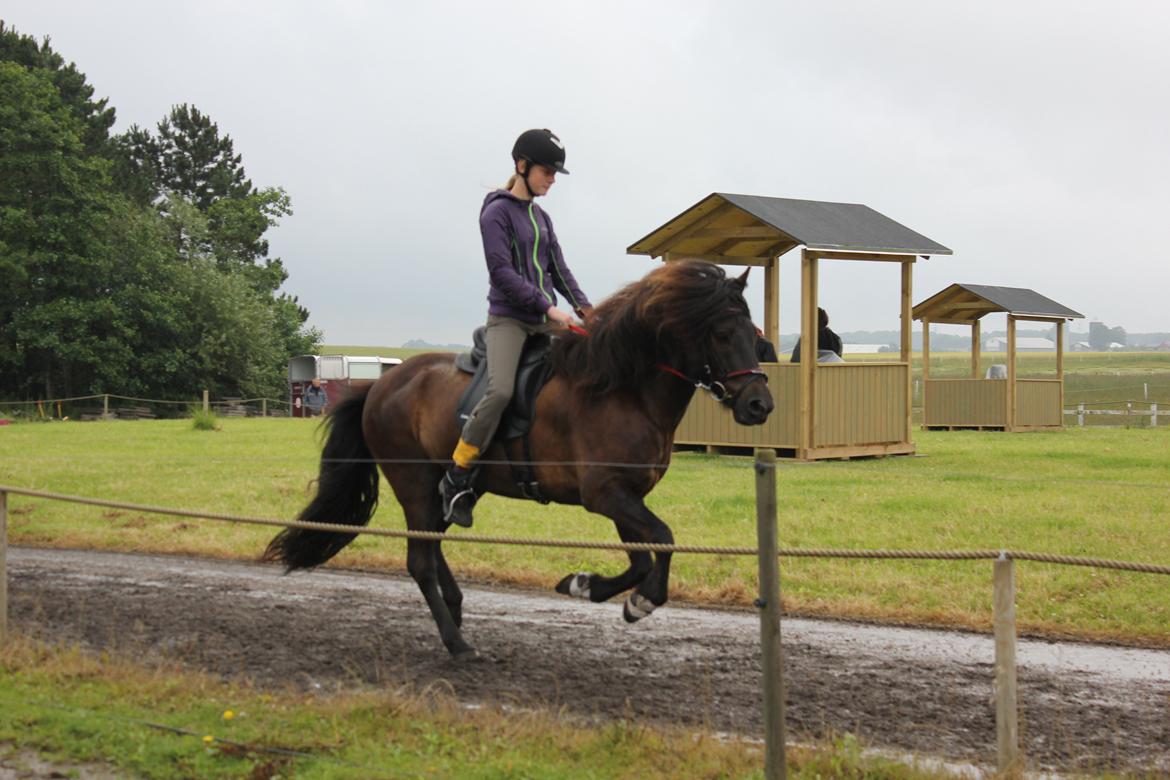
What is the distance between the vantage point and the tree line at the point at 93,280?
45562 millimetres

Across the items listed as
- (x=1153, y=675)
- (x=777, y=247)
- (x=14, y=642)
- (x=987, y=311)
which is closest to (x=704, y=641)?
(x=1153, y=675)

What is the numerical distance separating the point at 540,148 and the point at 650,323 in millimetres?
1267

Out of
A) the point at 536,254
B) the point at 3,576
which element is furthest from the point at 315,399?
the point at 536,254

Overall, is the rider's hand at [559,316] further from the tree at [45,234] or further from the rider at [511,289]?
the tree at [45,234]

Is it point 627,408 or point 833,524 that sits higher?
point 627,408

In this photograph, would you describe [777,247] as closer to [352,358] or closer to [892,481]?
[892,481]

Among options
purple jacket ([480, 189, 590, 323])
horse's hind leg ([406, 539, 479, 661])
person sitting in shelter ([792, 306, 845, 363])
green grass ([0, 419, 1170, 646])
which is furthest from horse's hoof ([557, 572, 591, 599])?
person sitting in shelter ([792, 306, 845, 363])

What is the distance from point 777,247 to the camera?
749 inches

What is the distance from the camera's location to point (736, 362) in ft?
19.4

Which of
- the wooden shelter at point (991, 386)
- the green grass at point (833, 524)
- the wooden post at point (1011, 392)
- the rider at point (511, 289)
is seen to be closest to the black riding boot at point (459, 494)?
the rider at point (511, 289)

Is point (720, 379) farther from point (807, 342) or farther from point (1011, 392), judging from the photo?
point (1011, 392)

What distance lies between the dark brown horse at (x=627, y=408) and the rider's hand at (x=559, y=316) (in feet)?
0.43

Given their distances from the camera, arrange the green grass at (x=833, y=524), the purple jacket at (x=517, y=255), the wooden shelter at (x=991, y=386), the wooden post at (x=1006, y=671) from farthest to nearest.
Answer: the wooden shelter at (x=991, y=386) → the green grass at (x=833, y=524) → the purple jacket at (x=517, y=255) → the wooden post at (x=1006, y=671)

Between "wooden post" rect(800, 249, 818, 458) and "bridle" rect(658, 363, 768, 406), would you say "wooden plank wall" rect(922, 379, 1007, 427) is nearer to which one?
"wooden post" rect(800, 249, 818, 458)
